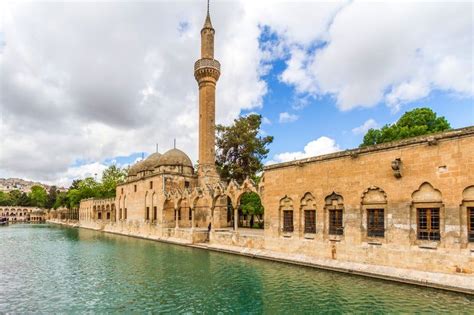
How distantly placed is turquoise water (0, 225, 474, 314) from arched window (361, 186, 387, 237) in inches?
80.1

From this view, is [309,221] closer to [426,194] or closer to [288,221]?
[288,221]

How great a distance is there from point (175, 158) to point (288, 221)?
20.3 meters

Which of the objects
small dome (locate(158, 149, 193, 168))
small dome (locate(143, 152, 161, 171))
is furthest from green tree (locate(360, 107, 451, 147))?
small dome (locate(143, 152, 161, 171))

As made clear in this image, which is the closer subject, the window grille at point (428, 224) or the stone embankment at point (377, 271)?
the stone embankment at point (377, 271)

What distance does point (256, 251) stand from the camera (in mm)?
17234

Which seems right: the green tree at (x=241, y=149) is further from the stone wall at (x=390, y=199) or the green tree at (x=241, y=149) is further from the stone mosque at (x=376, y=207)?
the stone wall at (x=390, y=199)

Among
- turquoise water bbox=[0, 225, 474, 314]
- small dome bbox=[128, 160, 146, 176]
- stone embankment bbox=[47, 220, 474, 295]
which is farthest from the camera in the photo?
small dome bbox=[128, 160, 146, 176]

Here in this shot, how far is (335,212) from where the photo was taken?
1445 centimetres

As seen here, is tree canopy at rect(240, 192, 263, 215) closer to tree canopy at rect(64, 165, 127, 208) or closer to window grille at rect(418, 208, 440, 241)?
window grille at rect(418, 208, 440, 241)

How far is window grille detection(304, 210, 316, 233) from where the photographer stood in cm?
1533

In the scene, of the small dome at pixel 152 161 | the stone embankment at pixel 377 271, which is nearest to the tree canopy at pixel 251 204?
the small dome at pixel 152 161

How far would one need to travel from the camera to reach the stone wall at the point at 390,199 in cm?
1059

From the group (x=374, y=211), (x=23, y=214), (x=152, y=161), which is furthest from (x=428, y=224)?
(x=23, y=214)

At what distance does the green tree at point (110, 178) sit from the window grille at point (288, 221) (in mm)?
44336
